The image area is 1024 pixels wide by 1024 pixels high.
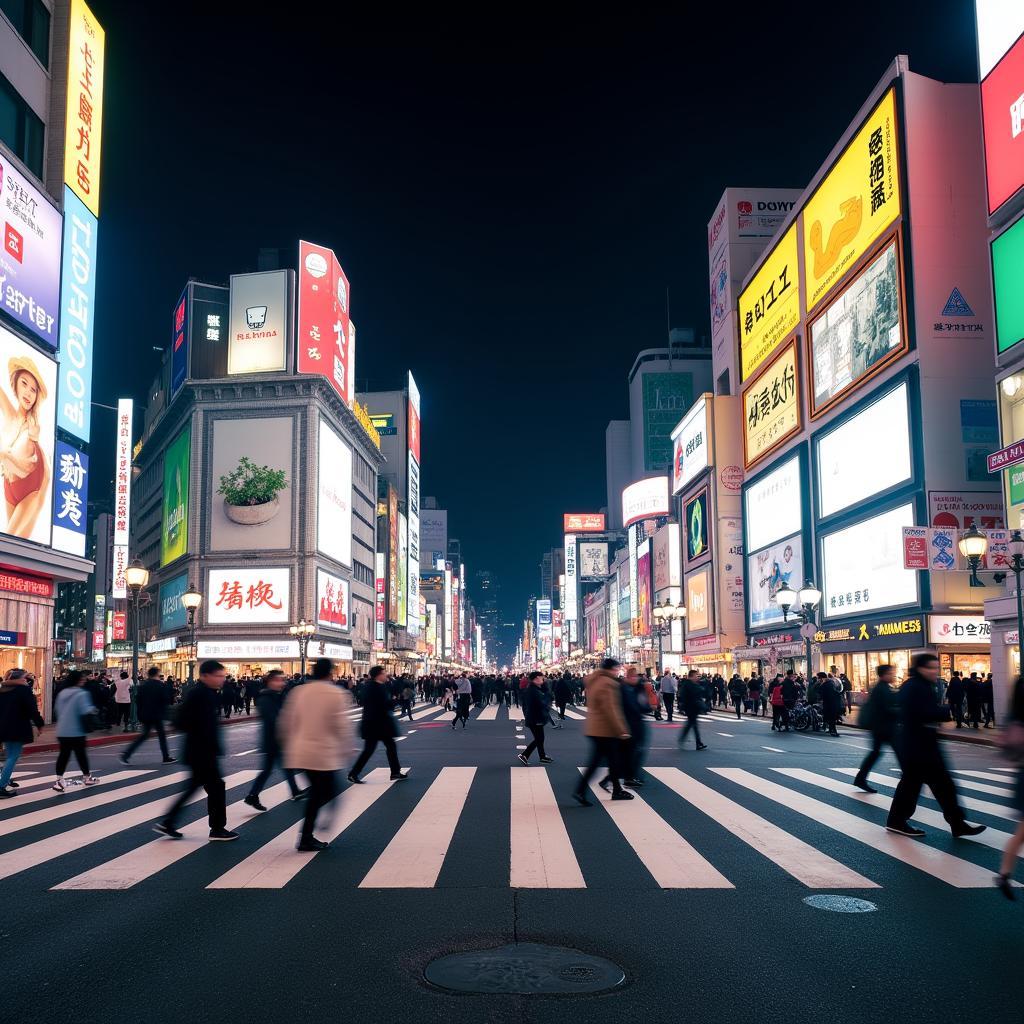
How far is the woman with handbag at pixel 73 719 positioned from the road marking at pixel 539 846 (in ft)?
20.5

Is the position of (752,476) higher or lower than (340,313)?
lower

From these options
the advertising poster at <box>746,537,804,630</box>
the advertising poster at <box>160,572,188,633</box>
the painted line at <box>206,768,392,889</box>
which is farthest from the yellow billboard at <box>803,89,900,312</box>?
the advertising poster at <box>160,572,188,633</box>

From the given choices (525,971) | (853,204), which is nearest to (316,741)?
(525,971)

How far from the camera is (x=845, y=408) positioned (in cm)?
4628

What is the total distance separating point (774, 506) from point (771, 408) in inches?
248

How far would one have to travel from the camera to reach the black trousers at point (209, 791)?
30.6 feet

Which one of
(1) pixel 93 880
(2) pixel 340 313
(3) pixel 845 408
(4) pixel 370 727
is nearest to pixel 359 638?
(2) pixel 340 313

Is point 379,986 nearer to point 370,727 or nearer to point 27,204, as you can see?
point 370,727

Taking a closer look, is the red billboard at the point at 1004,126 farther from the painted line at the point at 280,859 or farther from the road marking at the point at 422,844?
the painted line at the point at 280,859

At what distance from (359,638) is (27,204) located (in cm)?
6645

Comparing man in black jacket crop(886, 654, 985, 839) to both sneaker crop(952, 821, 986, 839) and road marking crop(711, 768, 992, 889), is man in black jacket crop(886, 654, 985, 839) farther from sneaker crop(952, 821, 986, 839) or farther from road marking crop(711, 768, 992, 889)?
road marking crop(711, 768, 992, 889)

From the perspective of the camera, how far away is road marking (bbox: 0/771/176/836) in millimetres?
10688

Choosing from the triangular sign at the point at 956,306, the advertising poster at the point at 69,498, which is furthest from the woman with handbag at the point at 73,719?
the triangular sign at the point at 956,306

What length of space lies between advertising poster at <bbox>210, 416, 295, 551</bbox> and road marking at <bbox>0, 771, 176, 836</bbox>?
57957 mm
